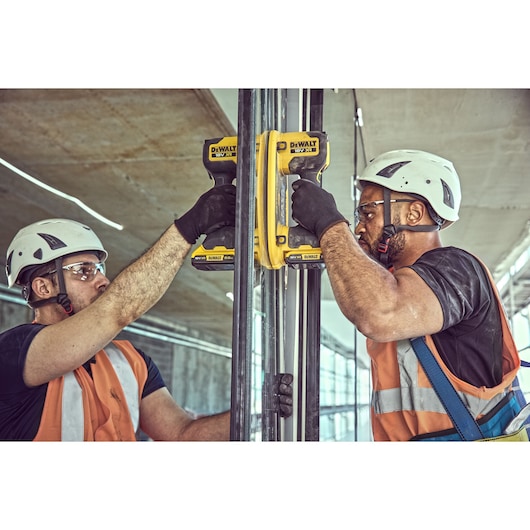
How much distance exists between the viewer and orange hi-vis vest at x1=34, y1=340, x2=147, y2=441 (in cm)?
276

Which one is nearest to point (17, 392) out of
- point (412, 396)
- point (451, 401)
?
point (412, 396)

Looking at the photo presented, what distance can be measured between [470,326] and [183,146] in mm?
3975

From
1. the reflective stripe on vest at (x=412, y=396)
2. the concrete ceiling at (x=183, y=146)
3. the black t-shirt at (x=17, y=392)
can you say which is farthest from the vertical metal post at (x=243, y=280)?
the concrete ceiling at (x=183, y=146)

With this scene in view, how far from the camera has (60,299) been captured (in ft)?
9.79

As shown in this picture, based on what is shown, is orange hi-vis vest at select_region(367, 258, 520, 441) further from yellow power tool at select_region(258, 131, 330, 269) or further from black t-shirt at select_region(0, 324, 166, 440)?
black t-shirt at select_region(0, 324, 166, 440)

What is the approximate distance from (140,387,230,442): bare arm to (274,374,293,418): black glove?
1.56ft

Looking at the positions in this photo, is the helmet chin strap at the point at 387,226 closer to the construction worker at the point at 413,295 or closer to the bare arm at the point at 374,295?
the construction worker at the point at 413,295

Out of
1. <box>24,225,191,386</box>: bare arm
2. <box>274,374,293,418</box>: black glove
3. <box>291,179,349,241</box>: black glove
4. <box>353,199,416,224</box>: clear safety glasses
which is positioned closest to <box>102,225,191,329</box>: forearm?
<box>24,225,191,386</box>: bare arm

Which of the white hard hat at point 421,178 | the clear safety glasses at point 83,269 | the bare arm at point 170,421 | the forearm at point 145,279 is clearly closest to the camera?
the forearm at point 145,279

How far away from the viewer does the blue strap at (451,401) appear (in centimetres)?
224

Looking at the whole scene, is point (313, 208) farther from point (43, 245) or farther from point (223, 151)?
point (43, 245)
